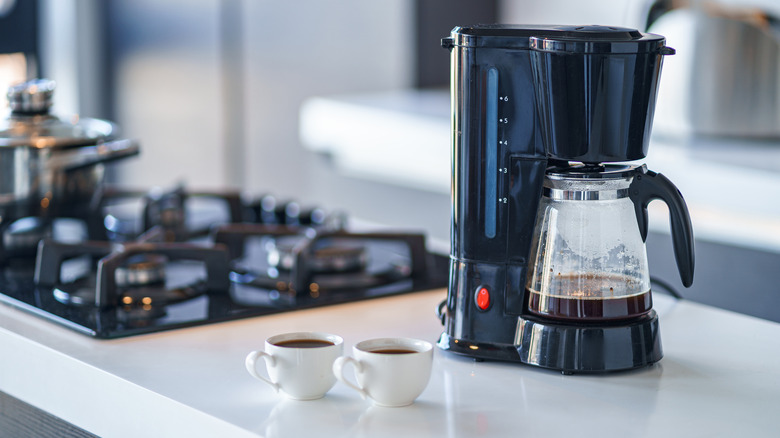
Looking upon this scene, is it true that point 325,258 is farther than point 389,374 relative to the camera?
Yes

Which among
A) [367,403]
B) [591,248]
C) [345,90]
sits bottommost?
[367,403]

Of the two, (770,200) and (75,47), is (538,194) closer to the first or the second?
(770,200)

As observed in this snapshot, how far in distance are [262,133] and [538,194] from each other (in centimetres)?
266

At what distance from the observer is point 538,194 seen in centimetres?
97

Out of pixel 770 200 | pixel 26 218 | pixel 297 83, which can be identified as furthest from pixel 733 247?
pixel 297 83

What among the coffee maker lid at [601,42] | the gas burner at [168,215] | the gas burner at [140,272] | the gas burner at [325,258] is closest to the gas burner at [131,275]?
the gas burner at [140,272]

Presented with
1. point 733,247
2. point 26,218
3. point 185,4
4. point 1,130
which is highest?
point 185,4

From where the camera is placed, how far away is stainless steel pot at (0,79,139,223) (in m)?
1.35

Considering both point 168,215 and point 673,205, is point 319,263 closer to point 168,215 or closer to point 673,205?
point 168,215

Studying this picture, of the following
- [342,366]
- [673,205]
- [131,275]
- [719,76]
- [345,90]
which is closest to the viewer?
[342,366]

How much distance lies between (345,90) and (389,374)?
2464 mm

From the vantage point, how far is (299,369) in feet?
2.78

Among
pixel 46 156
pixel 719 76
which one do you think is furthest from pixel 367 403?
pixel 719 76

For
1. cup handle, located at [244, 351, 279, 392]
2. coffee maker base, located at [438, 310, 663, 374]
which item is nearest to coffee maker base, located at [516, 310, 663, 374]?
coffee maker base, located at [438, 310, 663, 374]
